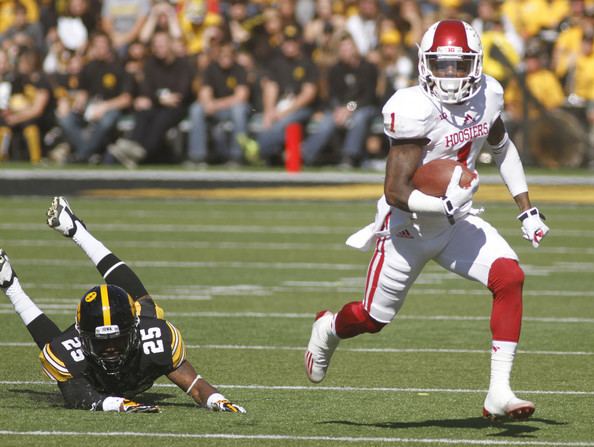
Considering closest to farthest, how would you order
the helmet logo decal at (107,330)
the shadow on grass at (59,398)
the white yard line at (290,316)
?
the helmet logo decal at (107,330), the shadow on grass at (59,398), the white yard line at (290,316)

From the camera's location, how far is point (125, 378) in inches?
253

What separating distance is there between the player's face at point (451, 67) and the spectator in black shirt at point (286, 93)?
543 inches

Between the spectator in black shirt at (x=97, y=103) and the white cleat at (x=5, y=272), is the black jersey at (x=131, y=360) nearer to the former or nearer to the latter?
the white cleat at (x=5, y=272)

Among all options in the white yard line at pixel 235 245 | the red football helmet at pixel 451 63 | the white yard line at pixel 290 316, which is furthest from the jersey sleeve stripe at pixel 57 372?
the white yard line at pixel 235 245

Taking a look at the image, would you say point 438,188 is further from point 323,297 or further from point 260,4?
point 260,4

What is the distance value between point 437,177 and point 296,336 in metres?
2.96

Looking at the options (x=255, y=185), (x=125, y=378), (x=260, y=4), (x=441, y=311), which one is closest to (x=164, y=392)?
(x=125, y=378)

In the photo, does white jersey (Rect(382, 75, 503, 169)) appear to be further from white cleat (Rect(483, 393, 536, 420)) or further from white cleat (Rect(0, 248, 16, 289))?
white cleat (Rect(0, 248, 16, 289))

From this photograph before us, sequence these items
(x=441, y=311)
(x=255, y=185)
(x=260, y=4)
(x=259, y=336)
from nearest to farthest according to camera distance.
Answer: (x=259, y=336)
(x=441, y=311)
(x=255, y=185)
(x=260, y=4)

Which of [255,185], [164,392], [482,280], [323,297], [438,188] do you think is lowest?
[255,185]

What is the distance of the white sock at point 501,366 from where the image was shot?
5.82 m

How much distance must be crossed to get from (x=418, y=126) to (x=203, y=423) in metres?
1.52

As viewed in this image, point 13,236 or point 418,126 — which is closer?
point 418,126

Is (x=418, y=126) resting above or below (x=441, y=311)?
above
